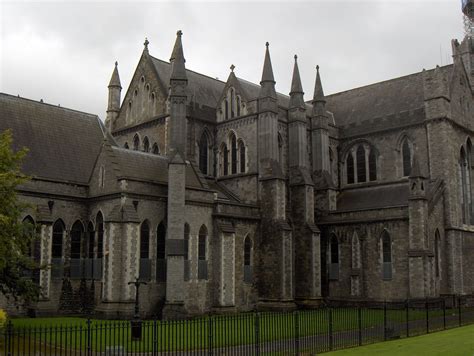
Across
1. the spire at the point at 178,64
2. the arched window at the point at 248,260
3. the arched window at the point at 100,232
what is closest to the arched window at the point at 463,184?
the arched window at the point at 248,260

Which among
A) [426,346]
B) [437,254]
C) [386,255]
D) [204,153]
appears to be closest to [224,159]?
[204,153]

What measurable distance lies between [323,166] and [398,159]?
6.42 meters

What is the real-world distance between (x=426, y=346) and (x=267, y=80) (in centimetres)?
2508

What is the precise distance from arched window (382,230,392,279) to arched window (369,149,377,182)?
30.8 feet

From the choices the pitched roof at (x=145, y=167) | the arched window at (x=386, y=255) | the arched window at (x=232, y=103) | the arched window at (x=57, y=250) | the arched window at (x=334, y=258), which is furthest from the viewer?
the arched window at (x=232, y=103)

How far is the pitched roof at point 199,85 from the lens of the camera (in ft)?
154

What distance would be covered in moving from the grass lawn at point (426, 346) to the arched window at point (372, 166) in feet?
85.1

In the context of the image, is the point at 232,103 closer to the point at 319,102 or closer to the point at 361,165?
the point at 319,102

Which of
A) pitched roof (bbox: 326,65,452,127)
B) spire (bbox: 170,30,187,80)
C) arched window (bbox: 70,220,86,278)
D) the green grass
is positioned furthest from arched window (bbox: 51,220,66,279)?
pitched roof (bbox: 326,65,452,127)

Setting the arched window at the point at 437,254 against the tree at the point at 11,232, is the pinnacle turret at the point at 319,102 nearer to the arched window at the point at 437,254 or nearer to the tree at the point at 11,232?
→ the arched window at the point at 437,254

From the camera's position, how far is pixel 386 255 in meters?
41.6

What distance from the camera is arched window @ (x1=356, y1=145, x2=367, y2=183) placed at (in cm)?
5119

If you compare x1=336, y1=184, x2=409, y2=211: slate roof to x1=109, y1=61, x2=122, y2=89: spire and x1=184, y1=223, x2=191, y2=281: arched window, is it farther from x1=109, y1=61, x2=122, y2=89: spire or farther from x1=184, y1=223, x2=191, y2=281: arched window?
x1=109, y1=61, x2=122, y2=89: spire

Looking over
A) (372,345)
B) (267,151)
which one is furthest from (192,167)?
(372,345)
